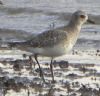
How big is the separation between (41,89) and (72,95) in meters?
0.58

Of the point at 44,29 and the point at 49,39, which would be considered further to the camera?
the point at 44,29

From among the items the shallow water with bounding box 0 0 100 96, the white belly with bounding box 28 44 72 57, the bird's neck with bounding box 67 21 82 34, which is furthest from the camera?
the bird's neck with bounding box 67 21 82 34

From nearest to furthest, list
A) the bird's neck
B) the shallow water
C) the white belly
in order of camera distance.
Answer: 1. the shallow water
2. the white belly
3. the bird's neck

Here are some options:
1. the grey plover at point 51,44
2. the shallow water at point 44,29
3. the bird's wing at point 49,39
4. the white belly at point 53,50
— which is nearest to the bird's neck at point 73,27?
the grey plover at point 51,44

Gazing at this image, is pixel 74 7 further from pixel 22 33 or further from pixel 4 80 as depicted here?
pixel 4 80

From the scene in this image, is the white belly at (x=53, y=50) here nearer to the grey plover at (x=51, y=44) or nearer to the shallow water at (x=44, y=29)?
the grey plover at (x=51, y=44)

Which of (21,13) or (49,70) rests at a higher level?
(49,70)

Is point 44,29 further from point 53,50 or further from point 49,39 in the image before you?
point 53,50

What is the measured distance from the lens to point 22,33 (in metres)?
16.5

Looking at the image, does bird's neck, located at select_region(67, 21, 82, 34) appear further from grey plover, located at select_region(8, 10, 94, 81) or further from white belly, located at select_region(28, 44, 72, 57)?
white belly, located at select_region(28, 44, 72, 57)

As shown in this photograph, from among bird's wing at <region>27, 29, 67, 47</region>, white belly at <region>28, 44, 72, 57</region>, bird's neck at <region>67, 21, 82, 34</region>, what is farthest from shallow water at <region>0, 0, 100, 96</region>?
bird's neck at <region>67, 21, 82, 34</region>

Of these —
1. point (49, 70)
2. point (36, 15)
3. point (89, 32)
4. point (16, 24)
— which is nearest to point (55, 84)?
point (49, 70)

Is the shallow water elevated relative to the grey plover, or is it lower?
lower

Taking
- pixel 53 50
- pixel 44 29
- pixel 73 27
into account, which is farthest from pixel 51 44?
pixel 44 29
